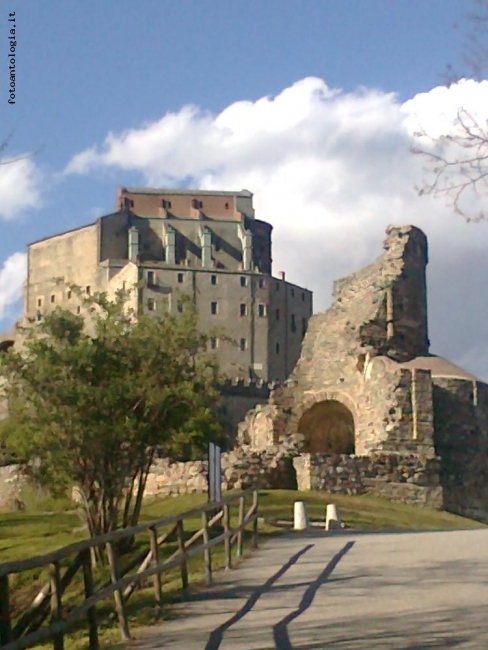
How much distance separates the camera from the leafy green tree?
21.2m

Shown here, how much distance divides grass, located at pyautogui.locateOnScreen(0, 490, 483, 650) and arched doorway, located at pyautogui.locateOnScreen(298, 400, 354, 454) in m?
8.06

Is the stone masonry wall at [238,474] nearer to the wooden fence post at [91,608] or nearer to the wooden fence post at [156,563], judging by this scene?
the wooden fence post at [156,563]

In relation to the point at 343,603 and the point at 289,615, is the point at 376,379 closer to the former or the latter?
the point at 343,603

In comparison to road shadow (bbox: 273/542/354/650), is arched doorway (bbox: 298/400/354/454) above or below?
above

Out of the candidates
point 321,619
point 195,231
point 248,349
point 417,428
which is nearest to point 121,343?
point 321,619

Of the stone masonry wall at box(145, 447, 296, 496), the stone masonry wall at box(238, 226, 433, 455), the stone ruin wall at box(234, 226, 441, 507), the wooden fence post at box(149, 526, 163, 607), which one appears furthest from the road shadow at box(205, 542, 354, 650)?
the stone masonry wall at box(238, 226, 433, 455)

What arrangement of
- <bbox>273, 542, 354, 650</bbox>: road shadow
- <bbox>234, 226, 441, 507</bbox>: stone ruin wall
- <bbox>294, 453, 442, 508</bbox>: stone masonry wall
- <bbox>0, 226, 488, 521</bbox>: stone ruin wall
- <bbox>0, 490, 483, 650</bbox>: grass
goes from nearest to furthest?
<bbox>273, 542, 354, 650</bbox>: road shadow
<bbox>0, 490, 483, 650</bbox>: grass
<bbox>294, 453, 442, 508</bbox>: stone masonry wall
<bbox>0, 226, 488, 521</bbox>: stone ruin wall
<bbox>234, 226, 441, 507</bbox>: stone ruin wall

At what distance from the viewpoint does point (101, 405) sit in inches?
831

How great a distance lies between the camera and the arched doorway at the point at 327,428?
42750 mm

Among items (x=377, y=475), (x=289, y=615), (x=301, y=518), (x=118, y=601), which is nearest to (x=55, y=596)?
(x=118, y=601)

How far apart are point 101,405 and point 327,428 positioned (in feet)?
79.8

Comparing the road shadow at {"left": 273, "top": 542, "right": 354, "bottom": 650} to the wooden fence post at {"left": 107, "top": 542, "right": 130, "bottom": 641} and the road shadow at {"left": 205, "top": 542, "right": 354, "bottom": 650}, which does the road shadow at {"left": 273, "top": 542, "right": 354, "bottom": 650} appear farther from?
the wooden fence post at {"left": 107, "top": 542, "right": 130, "bottom": 641}

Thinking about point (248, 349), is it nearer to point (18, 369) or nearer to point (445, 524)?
point (445, 524)

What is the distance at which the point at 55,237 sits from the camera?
10881 cm
